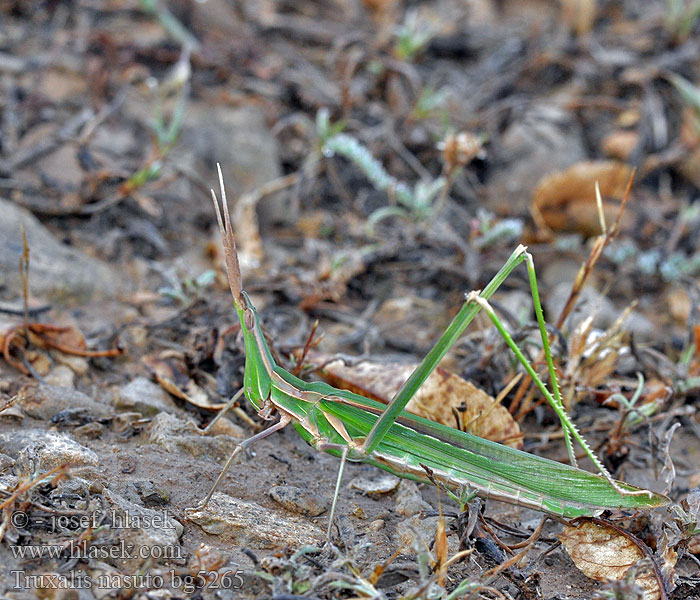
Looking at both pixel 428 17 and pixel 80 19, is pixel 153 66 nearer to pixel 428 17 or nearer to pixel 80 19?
pixel 80 19

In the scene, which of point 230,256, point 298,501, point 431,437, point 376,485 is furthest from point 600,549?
point 230,256

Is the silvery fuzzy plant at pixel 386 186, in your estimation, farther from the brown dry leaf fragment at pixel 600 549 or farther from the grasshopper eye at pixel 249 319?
the brown dry leaf fragment at pixel 600 549

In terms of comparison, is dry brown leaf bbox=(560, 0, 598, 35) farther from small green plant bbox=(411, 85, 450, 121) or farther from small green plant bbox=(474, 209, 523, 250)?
small green plant bbox=(474, 209, 523, 250)

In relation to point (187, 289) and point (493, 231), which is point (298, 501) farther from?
point (493, 231)

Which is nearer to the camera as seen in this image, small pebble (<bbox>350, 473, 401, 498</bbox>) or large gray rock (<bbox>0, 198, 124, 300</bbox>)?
small pebble (<bbox>350, 473, 401, 498</bbox>)

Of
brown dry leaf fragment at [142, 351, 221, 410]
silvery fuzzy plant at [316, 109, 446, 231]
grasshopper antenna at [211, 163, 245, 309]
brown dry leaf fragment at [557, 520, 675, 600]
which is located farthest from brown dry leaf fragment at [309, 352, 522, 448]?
silvery fuzzy plant at [316, 109, 446, 231]

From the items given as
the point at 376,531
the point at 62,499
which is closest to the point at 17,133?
the point at 62,499
